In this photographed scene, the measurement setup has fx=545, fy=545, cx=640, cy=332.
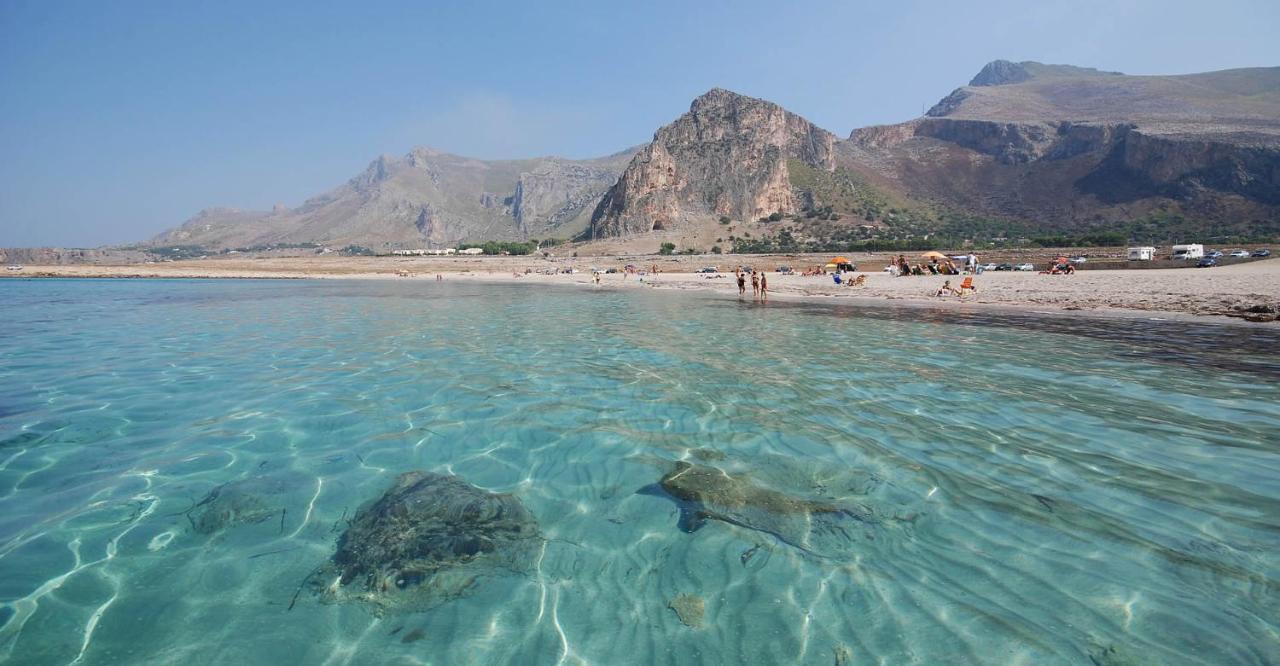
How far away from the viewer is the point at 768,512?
16.4 feet

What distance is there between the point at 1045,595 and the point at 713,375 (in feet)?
25.1

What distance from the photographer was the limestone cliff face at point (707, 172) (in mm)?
155125

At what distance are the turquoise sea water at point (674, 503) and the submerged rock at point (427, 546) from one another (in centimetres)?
16

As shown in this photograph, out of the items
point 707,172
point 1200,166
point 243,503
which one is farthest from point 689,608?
point 1200,166

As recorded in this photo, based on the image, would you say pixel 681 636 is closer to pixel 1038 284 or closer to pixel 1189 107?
pixel 1038 284

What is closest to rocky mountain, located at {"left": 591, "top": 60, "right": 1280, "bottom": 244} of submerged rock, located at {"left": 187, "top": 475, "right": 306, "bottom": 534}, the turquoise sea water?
the turquoise sea water

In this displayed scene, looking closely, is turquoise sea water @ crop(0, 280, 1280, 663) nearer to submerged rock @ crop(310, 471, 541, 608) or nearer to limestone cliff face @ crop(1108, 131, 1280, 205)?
submerged rock @ crop(310, 471, 541, 608)

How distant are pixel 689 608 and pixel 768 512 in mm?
1508

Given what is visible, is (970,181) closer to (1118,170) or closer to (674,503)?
(1118,170)

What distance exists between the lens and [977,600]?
12.1 ft

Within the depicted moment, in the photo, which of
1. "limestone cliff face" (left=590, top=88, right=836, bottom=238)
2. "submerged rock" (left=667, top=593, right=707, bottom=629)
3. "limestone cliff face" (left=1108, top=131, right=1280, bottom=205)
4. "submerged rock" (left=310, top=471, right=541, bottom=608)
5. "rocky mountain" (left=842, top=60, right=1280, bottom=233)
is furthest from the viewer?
"limestone cliff face" (left=590, top=88, right=836, bottom=238)

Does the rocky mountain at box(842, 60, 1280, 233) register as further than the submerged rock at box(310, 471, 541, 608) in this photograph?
Yes

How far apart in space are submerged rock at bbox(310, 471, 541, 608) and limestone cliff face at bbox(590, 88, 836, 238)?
14857 centimetres

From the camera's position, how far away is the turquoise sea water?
344 cm
